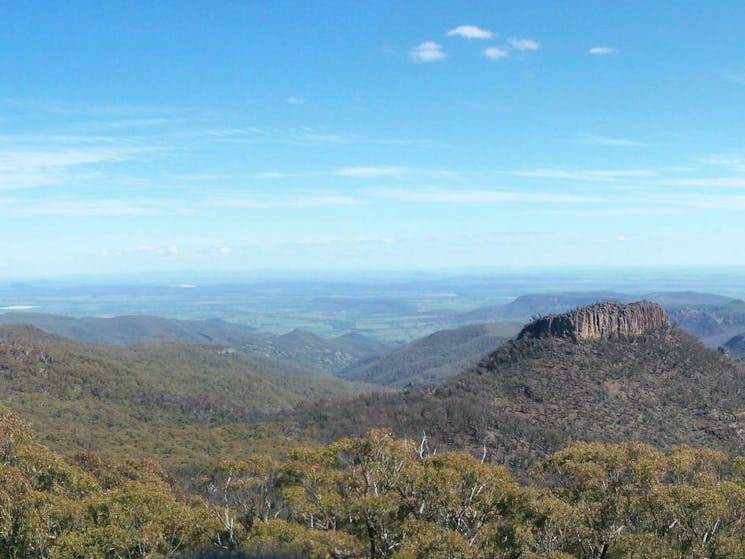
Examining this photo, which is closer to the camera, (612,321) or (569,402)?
(569,402)

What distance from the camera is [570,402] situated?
254 ft

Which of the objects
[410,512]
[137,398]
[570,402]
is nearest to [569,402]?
[570,402]

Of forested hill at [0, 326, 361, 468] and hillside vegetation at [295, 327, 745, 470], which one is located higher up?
hillside vegetation at [295, 327, 745, 470]

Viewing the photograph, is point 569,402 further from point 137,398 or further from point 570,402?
point 137,398

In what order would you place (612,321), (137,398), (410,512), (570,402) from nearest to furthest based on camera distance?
(410,512) → (570,402) → (612,321) → (137,398)

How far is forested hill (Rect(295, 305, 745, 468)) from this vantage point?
68.0 m

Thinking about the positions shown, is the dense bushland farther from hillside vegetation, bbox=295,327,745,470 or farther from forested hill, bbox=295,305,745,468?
forested hill, bbox=295,305,745,468

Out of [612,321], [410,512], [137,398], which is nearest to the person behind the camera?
[410,512]

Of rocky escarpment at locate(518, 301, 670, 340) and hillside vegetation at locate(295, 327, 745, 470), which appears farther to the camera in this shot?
rocky escarpment at locate(518, 301, 670, 340)

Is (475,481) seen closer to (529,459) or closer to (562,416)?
(529,459)

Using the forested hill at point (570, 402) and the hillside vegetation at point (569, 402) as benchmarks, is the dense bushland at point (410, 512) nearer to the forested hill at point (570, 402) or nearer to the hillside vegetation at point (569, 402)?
the hillside vegetation at point (569, 402)

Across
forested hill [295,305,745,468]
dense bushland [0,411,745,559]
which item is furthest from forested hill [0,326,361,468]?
dense bushland [0,411,745,559]

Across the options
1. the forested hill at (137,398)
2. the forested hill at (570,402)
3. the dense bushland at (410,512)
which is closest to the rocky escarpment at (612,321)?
→ the forested hill at (570,402)

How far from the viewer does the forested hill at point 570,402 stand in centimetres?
6800
